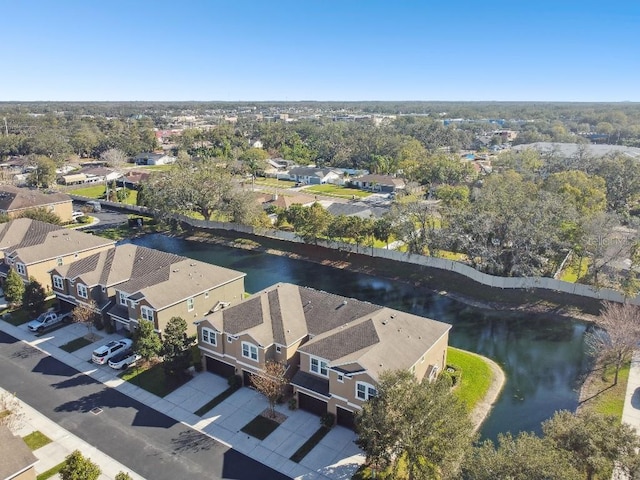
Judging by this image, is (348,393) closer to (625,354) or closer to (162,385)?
(162,385)

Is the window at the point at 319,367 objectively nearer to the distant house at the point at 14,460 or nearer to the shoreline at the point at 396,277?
the distant house at the point at 14,460

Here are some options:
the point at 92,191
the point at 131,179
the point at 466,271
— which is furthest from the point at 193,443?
the point at 131,179

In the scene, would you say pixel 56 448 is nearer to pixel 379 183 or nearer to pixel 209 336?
pixel 209 336

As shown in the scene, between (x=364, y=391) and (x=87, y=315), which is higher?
(x=364, y=391)

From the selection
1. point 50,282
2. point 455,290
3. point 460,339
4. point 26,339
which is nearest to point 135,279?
point 26,339

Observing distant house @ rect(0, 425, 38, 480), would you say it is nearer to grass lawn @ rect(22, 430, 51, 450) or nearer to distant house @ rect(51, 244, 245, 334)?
grass lawn @ rect(22, 430, 51, 450)
